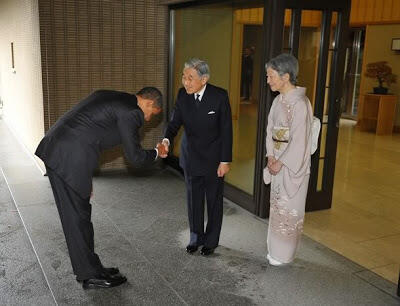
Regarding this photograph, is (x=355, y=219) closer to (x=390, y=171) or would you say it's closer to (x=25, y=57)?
(x=390, y=171)

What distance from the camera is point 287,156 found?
3.03 m

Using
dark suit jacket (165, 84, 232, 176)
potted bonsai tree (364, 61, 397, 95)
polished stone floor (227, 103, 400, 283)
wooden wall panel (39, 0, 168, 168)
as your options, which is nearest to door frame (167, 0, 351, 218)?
polished stone floor (227, 103, 400, 283)

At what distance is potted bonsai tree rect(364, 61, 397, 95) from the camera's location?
8961 mm

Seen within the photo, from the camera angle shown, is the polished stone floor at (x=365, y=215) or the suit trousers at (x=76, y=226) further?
the polished stone floor at (x=365, y=215)

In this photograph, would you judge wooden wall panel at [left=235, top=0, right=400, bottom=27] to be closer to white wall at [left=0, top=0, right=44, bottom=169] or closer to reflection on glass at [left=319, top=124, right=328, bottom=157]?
reflection on glass at [left=319, top=124, right=328, bottom=157]

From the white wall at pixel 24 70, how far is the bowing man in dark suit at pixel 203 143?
8.76 feet

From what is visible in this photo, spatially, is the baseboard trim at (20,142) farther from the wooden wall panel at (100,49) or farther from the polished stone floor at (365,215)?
the polished stone floor at (365,215)

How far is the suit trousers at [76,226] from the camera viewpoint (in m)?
2.63

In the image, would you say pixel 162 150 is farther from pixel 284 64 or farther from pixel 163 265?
pixel 284 64

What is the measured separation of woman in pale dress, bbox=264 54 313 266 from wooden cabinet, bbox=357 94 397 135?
21.5ft

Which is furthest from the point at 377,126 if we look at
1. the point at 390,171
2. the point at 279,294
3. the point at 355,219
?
the point at 279,294

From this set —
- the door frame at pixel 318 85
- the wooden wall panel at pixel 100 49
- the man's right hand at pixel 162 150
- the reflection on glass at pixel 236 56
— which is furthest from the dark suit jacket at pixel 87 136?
the wooden wall panel at pixel 100 49

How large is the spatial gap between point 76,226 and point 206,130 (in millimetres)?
1107

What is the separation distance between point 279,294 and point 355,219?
1.72 meters
